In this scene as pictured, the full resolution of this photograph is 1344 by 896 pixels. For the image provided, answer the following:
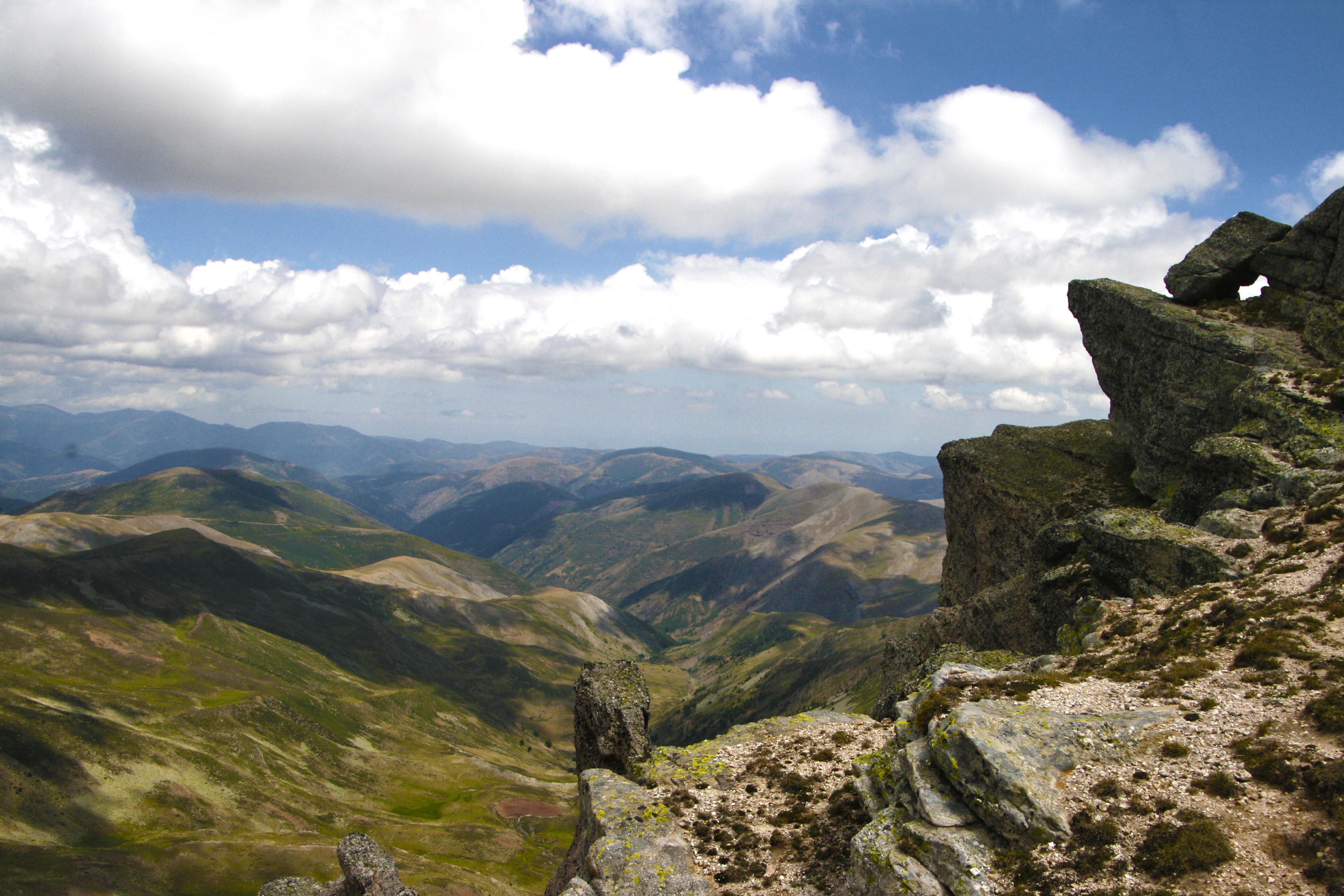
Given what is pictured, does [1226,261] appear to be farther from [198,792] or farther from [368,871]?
[198,792]

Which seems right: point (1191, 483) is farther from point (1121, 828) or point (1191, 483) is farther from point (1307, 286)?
point (1121, 828)

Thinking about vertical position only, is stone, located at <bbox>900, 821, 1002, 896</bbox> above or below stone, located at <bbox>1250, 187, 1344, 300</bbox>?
below

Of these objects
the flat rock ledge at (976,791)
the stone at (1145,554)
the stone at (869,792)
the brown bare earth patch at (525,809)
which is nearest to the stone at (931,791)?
the flat rock ledge at (976,791)

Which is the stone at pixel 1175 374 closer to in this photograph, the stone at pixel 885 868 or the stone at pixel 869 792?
the stone at pixel 869 792

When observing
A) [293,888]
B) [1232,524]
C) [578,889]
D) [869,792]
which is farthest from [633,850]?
[1232,524]

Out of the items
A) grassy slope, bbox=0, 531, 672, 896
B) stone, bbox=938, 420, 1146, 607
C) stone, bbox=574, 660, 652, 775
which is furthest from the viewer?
grassy slope, bbox=0, 531, 672, 896

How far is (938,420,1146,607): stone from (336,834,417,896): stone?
172 feet

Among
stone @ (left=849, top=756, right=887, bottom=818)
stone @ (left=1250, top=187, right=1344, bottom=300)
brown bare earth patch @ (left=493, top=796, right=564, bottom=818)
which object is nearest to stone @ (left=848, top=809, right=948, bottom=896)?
stone @ (left=849, top=756, right=887, bottom=818)

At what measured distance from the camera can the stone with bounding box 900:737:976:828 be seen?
757 inches

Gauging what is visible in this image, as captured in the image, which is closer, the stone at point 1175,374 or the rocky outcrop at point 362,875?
the rocky outcrop at point 362,875

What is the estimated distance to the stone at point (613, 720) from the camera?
1341 inches

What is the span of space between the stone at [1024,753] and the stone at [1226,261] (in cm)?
5322

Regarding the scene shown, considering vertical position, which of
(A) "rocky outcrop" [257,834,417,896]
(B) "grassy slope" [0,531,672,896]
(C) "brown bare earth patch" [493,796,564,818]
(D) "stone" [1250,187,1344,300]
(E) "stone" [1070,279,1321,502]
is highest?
(D) "stone" [1250,187,1344,300]

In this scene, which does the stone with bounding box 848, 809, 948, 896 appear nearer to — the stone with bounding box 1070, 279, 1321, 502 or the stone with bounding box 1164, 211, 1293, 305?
the stone with bounding box 1070, 279, 1321, 502
